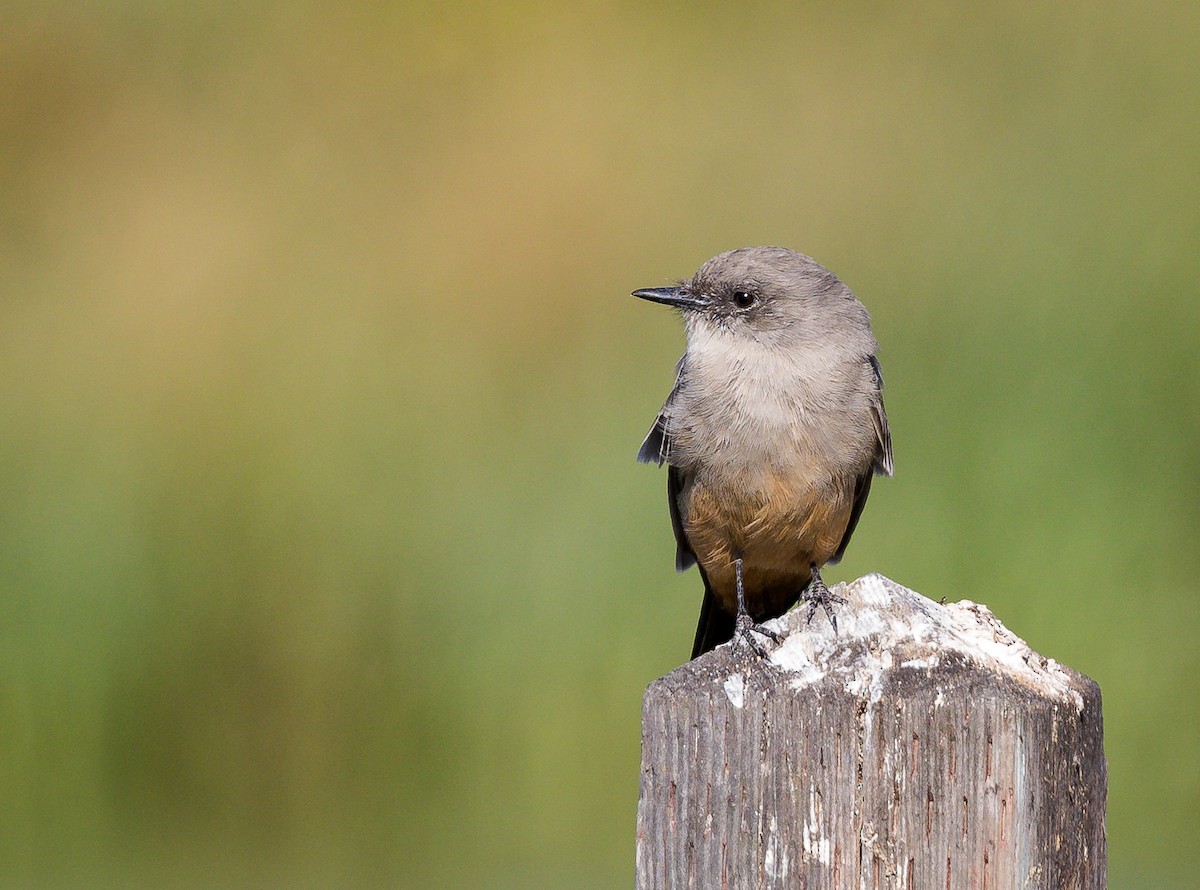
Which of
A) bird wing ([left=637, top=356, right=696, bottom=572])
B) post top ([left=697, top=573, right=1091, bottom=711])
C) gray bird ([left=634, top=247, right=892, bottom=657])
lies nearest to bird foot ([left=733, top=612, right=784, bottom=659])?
post top ([left=697, top=573, right=1091, bottom=711])

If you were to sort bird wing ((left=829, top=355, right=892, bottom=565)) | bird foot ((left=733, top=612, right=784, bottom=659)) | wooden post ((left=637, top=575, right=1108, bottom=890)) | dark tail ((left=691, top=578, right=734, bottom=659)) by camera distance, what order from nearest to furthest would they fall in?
wooden post ((left=637, top=575, right=1108, bottom=890)) → bird foot ((left=733, top=612, right=784, bottom=659)) → bird wing ((left=829, top=355, right=892, bottom=565)) → dark tail ((left=691, top=578, right=734, bottom=659))

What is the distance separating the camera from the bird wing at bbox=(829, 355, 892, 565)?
4.59 metres

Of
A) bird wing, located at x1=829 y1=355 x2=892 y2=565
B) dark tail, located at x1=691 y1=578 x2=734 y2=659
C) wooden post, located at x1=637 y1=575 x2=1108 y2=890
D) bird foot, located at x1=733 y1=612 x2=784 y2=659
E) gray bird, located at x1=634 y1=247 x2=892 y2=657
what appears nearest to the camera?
wooden post, located at x1=637 y1=575 x2=1108 y2=890

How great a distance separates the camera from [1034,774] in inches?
74.6

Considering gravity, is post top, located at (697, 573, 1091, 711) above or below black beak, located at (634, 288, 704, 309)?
below

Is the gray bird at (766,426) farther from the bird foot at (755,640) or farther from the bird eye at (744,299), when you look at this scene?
the bird foot at (755,640)

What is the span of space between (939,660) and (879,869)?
0.31 meters

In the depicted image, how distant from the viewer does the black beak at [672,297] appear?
4.63 m

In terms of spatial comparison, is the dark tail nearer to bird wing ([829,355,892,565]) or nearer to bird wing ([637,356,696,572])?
bird wing ([637,356,696,572])

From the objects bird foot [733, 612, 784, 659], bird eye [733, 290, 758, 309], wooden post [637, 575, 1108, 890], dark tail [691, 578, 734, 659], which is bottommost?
dark tail [691, 578, 734, 659]

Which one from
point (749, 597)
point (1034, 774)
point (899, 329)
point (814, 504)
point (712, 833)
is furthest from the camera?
point (899, 329)

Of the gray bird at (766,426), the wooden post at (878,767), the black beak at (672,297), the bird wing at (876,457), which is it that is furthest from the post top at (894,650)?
the black beak at (672,297)

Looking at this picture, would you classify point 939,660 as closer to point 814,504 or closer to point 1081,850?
point 1081,850

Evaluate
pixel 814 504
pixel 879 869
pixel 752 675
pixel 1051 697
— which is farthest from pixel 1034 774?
pixel 814 504
